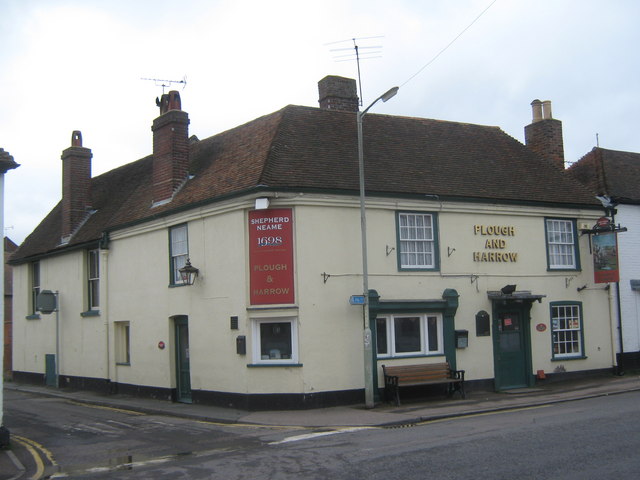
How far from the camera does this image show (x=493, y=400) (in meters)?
17.2

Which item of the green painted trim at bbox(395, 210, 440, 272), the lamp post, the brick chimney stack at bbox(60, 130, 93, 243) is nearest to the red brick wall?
the brick chimney stack at bbox(60, 130, 93, 243)

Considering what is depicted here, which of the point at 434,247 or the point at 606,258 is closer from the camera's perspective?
the point at 434,247

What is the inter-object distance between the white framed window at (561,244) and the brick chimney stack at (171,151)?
421 inches

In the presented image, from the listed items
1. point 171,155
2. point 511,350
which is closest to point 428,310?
point 511,350

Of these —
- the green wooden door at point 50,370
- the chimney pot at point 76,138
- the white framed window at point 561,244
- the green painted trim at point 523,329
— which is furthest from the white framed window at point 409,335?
the chimney pot at point 76,138

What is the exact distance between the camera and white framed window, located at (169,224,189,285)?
1920cm

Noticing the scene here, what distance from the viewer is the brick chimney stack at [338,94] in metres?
21.9

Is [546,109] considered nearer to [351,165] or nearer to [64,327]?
[351,165]

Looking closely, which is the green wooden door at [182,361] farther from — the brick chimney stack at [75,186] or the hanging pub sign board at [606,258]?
the hanging pub sign board at [606,258]

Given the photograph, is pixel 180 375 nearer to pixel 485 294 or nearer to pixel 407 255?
pixel 407 255

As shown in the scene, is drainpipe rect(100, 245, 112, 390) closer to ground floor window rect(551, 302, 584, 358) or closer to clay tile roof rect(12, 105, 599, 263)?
clay tile roof rect(12, 105, 599, 263)

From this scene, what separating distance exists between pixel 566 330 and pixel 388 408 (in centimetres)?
713

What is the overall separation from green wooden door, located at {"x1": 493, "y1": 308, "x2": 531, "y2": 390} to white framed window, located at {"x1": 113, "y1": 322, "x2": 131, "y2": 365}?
11104mm

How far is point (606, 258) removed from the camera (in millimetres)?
20562
